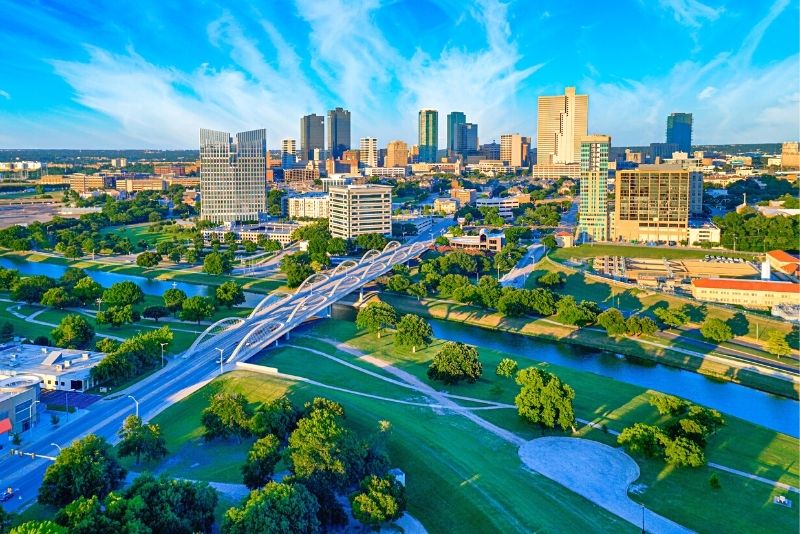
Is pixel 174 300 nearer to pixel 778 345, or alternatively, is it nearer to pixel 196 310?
pixel 196 310

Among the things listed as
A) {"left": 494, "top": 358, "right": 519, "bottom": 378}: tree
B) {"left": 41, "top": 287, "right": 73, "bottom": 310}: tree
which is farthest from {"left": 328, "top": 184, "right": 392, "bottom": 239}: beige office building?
{"left": 494, "top": 358, "right": 519, "bottom": 378}: tree

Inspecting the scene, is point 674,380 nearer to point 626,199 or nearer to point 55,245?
point 626,199

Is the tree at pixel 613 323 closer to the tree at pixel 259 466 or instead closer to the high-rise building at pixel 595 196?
the tree at pixel 259 466

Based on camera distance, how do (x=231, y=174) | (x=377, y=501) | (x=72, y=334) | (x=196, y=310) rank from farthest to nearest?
(x=231, y=174) → (x=196, y=310) → (x=72, y=334) → (x=377, y=501)

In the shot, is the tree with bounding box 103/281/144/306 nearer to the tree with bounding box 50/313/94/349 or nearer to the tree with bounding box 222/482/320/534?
the tree with bounding box 50/313/94/349

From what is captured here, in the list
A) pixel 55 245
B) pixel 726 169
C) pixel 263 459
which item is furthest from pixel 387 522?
pixel 726 169

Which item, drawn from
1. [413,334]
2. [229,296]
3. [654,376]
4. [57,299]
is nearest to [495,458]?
[413,334]

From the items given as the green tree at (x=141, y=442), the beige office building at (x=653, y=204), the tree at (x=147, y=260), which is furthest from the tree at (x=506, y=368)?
the beige office building at (x=653, y=204)
